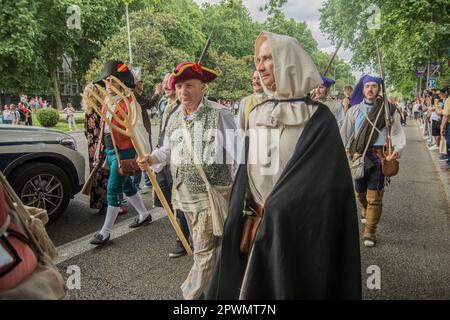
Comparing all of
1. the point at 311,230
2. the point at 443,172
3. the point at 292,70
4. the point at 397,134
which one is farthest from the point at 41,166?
the point at 443,172

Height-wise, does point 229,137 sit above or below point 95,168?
above

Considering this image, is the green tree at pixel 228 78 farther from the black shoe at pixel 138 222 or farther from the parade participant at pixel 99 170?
the black shoe at pixel 138 222

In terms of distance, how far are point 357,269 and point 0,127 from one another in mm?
4348

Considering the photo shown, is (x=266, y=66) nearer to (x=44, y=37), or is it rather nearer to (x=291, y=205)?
(x=291, y=205)

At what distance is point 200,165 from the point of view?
9.52 feet

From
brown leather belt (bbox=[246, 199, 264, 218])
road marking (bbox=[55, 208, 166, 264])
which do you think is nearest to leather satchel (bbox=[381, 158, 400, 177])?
brown leather belt (bbox=[246, 199, 264, 218])

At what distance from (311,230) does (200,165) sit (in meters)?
1.23

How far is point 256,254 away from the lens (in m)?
2.00

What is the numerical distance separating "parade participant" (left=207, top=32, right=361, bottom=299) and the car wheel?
10.8 feet

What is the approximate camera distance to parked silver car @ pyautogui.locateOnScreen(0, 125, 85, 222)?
14.3 feet

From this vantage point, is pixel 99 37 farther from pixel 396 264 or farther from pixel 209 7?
pixel 396 264
